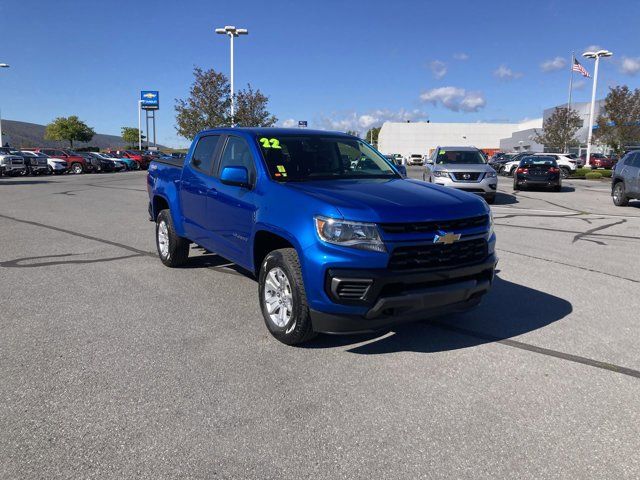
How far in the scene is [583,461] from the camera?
277 centimetres

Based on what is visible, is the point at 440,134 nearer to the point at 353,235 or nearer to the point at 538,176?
the point at 538,176

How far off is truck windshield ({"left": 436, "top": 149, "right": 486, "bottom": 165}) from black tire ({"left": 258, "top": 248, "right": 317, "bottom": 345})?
12.7 m

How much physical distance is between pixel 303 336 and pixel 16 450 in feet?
6.63

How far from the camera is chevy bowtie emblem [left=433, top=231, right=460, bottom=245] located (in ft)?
12.7

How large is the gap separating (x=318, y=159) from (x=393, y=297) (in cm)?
189

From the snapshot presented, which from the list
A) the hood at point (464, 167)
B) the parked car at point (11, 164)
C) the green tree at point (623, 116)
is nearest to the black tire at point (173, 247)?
the hood at point (464, 167)

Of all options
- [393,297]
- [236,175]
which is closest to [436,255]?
[393,297]

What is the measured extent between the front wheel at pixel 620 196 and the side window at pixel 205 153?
1356 cm

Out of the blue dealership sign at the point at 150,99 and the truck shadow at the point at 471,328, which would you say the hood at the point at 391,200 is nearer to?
the truck shadow at the point at 471,328

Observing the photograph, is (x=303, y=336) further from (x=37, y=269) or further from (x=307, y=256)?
(x=37, y=269)

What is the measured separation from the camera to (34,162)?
34.7 meters

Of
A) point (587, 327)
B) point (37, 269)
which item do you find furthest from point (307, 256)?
point (37, 269)

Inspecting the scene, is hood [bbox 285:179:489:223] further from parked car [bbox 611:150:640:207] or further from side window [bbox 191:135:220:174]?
parked car [bbox 611:150:640:207]

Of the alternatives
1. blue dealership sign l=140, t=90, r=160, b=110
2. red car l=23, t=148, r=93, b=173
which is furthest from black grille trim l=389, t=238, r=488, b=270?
blue dealership sign l=140, t=90, r=160, b=110
